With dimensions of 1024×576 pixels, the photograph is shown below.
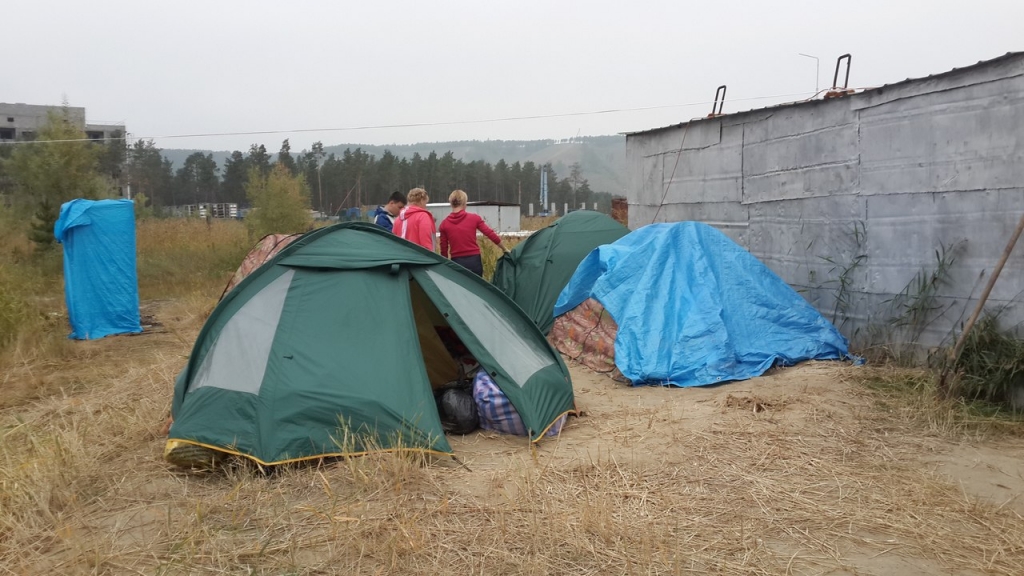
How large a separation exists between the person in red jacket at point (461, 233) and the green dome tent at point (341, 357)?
253 centimetres

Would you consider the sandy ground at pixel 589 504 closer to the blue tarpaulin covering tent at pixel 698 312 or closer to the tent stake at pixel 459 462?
the tent stake at pixel 459 462

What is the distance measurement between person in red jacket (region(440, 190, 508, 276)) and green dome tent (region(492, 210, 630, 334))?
84cm

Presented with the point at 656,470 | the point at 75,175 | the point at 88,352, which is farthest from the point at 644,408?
the point at 75,175

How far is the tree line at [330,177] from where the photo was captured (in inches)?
1528

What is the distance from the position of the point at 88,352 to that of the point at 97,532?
206 inches

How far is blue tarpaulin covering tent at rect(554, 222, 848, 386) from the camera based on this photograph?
20.6 ft

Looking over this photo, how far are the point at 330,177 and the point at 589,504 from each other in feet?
125

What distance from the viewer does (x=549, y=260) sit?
841 cm

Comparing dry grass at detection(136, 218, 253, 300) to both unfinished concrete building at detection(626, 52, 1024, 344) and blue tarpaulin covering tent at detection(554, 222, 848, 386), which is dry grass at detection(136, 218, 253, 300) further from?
unfinished concrete building at detection(626, 52, 1024, 344)

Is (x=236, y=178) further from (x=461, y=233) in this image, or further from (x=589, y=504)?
(x=589, y=504)

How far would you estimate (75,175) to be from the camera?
15.8 meters

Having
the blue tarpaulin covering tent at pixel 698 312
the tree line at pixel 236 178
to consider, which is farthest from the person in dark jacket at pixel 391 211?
the tree line at pixel 236 178

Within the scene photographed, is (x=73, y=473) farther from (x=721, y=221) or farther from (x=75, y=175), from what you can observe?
(x=75, y=175)

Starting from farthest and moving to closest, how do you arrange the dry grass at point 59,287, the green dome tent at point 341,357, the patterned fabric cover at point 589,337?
the dry grass at point 59,287 → the patterned fabric cover at point 589,337 → the green dome tent at point 341,357
